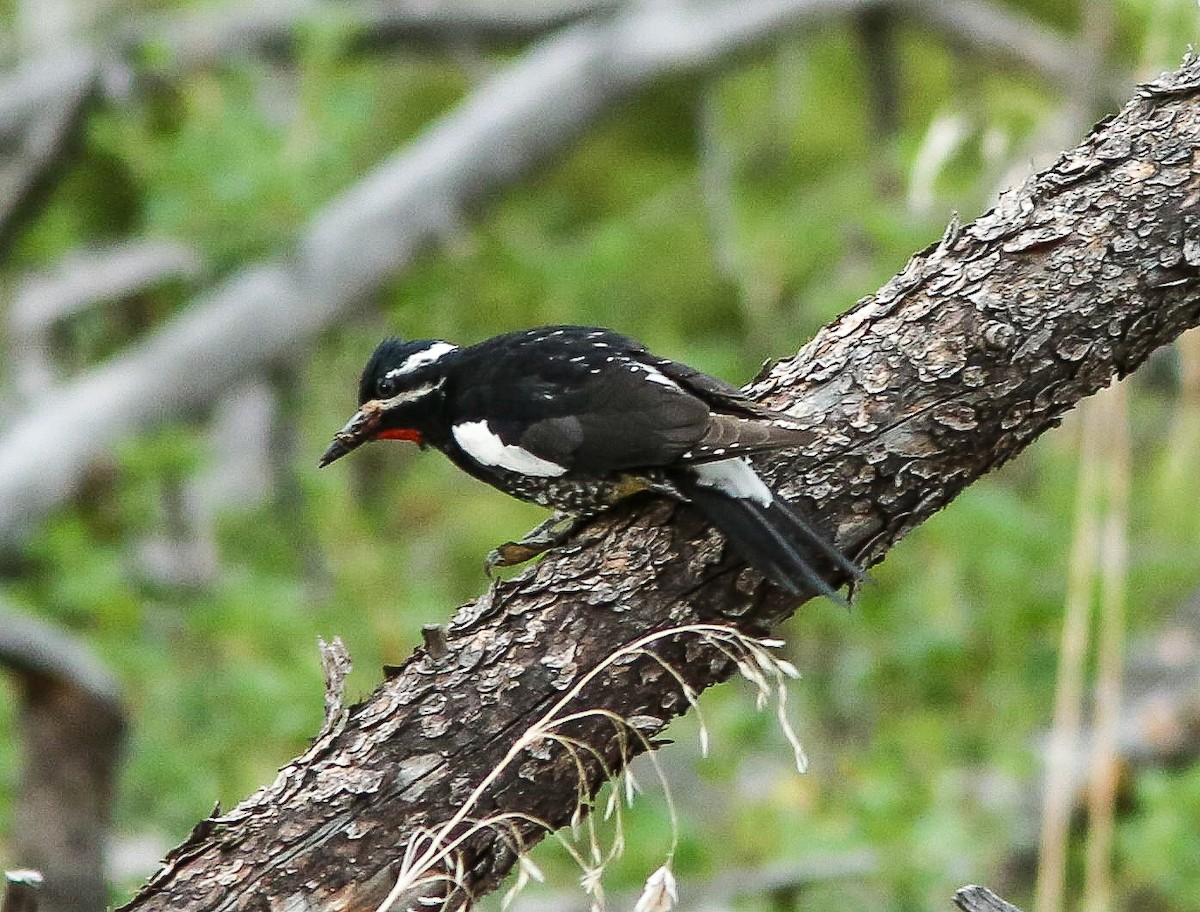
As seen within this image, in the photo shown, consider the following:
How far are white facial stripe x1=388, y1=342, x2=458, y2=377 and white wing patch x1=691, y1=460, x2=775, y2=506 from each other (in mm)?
1041

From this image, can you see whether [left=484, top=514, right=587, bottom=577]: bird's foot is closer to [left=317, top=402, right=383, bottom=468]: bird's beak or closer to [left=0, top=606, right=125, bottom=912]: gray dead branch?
[left=317, top=402, right=383, bottom=468]: bird's beak

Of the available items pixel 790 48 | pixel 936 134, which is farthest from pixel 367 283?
pixel 936 134

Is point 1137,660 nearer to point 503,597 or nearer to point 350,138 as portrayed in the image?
point 350,138

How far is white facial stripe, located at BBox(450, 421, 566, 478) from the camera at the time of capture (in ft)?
10.7

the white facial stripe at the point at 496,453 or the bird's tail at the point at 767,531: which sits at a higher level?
the white facial stripe at the point at 496,453

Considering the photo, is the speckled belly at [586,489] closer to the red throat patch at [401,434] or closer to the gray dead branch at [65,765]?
the red throat patch at [401,434]

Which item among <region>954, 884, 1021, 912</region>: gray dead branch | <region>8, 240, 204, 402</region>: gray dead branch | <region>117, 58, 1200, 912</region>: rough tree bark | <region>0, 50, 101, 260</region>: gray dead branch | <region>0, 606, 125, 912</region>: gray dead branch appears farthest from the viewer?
<region>8, 240, 204, 402</region>: gray dead branch

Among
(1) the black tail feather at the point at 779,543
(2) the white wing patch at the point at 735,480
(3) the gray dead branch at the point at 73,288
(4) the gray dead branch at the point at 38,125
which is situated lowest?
(1) the black tail feather at the point at 779,543

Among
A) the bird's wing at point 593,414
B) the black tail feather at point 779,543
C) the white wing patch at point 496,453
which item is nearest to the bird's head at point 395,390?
the white wing patch at point 496,453

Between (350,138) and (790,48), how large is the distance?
2773 mm

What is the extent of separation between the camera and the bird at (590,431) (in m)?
2.71

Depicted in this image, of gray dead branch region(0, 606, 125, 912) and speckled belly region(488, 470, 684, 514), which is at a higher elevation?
gray dead branch region(0, 606, 125, 912)

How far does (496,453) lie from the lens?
3416mm

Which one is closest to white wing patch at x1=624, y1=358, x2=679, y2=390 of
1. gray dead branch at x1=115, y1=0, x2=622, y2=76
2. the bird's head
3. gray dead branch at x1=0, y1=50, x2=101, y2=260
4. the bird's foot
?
the bird's foot
